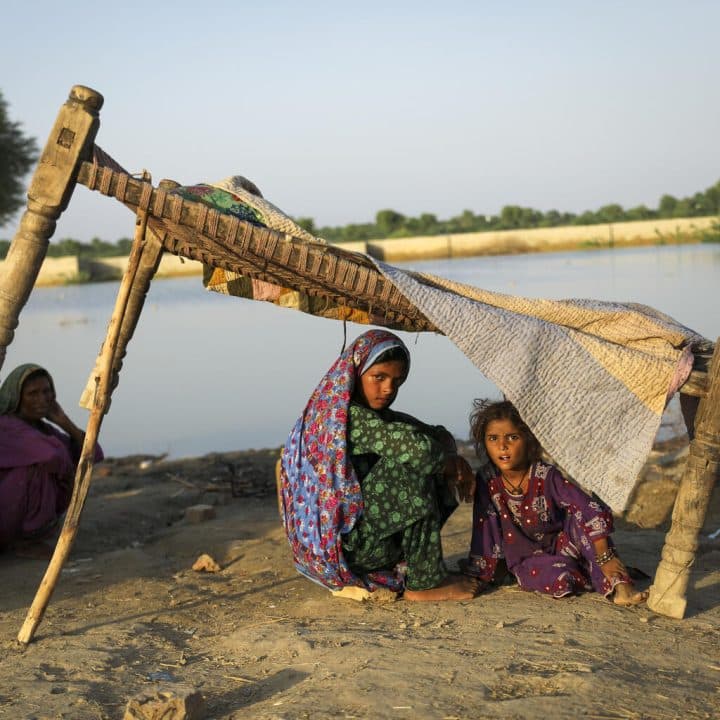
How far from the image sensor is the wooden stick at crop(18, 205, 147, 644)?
3.66m

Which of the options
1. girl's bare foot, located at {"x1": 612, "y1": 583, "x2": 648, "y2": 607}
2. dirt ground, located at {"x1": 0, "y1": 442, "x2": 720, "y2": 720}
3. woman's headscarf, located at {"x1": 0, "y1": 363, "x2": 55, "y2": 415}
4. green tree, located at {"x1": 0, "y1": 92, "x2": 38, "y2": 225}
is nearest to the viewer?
dirt ground, located at {"x1": 0, "y1": 442, "x2": 720, "y2": 720}

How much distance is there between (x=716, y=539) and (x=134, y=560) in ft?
10.0

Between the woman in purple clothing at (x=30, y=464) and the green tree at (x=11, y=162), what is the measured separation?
11.0 m

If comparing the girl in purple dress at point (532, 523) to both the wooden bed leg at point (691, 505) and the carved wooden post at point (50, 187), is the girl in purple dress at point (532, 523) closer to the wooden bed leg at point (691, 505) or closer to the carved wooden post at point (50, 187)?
the wooden bed leg at point (691, 505)

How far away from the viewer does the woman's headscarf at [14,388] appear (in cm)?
529

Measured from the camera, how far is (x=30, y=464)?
16.9 ft

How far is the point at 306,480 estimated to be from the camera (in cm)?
401

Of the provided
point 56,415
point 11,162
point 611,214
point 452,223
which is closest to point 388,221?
point 452,223

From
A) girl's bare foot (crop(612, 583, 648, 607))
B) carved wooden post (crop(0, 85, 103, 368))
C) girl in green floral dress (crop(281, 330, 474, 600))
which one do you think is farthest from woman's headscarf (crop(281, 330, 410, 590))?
carved wooden post (crop(0, 85, 103, 368))

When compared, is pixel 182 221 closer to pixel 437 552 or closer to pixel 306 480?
pixel 306 480

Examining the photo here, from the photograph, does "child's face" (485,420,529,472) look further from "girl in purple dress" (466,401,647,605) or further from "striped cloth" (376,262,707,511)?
"striped cloth" (376,262,707,511)

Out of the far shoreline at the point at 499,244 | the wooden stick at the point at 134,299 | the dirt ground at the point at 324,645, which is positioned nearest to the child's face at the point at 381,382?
the dirt ground at the point at 324,645

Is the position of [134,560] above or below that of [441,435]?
below

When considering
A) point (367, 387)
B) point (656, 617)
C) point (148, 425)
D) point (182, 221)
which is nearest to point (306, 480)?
point (367, 387)
